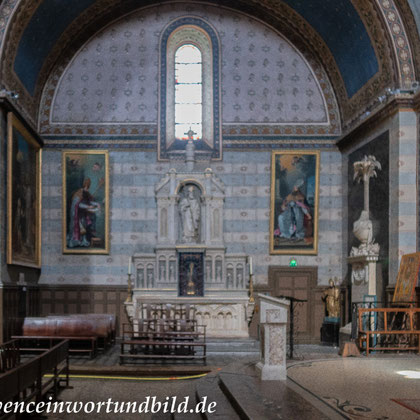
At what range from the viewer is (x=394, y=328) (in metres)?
14.4

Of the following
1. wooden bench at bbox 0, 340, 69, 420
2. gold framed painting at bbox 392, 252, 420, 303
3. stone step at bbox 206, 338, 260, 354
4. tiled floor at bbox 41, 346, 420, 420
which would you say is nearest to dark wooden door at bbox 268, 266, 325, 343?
stone step at bbox 206, 338, 260, 354

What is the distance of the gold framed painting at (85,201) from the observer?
19406 millimetres

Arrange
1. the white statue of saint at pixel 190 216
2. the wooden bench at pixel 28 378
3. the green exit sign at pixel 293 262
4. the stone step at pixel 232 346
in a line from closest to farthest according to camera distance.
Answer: the wooden bench at pixel 28 378
the stone step at pixel 232 346
the white statue of saint at pixel 190 216
the green exit sign at pixel 293 262

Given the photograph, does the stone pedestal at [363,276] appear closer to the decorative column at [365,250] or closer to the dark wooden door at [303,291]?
the decorative column at [365,250]

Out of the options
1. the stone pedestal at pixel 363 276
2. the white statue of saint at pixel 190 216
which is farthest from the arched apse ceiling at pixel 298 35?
the white statue of saint at pixel 190 216

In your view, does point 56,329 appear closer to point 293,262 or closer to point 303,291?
point 293,262

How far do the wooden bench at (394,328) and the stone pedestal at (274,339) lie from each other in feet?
12.3

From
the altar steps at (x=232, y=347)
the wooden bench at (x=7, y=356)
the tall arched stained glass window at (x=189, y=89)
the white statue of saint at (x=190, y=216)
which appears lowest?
the altar steps at (x=232, y=347)

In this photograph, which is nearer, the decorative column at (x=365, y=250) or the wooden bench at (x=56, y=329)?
the decorative column at (x=365, y=250)

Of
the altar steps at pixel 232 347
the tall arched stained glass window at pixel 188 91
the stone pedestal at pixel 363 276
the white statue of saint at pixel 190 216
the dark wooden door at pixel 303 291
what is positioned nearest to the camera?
the stone pedestal at pixel 363 276

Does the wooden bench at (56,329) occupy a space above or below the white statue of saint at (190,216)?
below

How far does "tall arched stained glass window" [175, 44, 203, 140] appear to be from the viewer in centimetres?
2012

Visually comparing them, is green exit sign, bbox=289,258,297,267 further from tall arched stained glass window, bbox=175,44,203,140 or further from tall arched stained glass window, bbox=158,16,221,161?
tall arched stained glass window, bbox=175,44,203,140

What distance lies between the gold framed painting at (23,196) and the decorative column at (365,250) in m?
8.96
